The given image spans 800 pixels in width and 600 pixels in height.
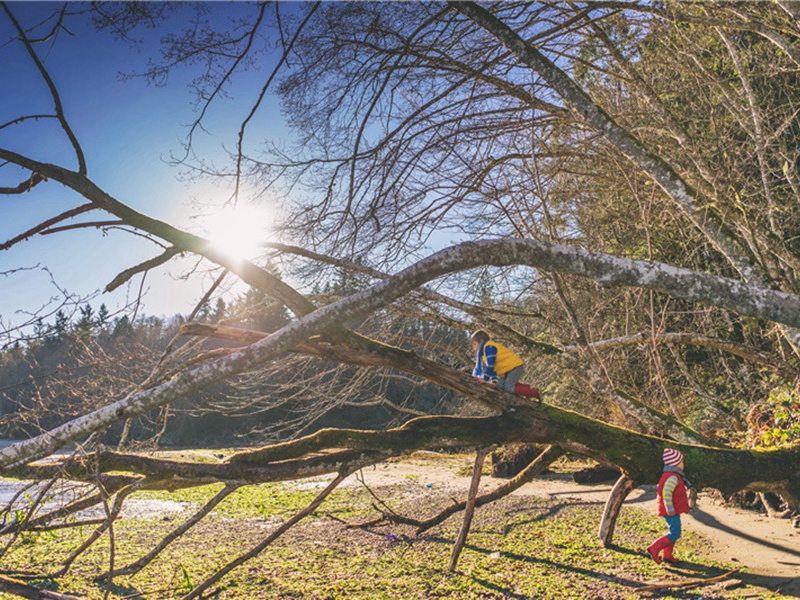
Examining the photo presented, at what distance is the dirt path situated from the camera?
5.58m

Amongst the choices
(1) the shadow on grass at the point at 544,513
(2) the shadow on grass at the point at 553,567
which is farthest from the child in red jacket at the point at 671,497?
(1) the shadow on grass at the point at 544,513

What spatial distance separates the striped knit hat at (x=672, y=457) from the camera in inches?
200

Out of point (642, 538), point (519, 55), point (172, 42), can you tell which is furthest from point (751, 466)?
point (172, 42)

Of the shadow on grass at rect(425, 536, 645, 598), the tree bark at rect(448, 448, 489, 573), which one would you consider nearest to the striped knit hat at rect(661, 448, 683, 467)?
the shadow on grass at rect(425, 536, 645, 598)

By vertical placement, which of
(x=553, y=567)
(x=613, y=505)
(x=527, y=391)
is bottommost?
(x=553, y=567)

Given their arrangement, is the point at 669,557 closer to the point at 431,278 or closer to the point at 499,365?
the point at 499,365

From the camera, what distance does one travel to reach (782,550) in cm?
645

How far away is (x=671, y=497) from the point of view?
5.34 metres

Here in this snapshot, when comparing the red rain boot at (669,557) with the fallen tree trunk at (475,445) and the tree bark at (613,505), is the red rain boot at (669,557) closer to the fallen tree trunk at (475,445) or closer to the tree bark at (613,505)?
the tree bark at (613,505)

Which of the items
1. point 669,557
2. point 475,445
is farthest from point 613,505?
point 475,445

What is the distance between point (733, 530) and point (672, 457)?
384cm

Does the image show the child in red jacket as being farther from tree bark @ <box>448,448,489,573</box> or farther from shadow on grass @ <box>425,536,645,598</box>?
tree bark @ <box>448,448,489,573</box>

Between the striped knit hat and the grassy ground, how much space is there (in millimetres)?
1261

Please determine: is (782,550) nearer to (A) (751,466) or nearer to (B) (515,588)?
(A) (751,466)
